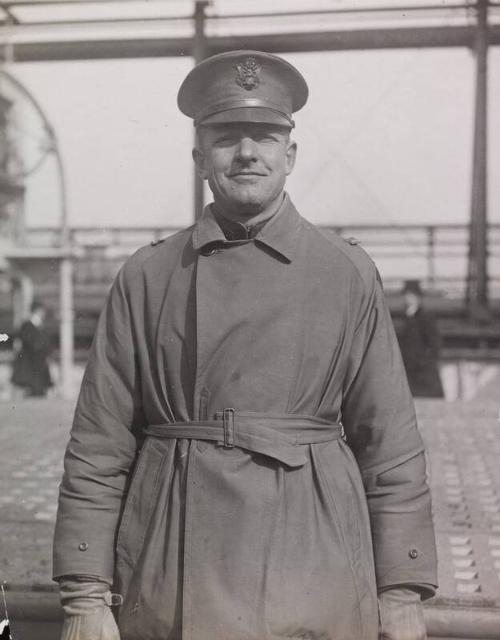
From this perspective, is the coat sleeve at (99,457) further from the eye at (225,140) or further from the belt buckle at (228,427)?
the eye at (225,140)

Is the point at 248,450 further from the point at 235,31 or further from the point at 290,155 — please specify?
the point at 235,31

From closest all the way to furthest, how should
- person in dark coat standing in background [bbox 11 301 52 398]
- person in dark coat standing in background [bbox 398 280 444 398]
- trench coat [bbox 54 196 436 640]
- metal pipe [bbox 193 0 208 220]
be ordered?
trench coat [bbox 54 196 436 640] < metal pipe [bbox 193 0 208 220] < person in dark coat standing in background [bbox 398 280 444 398] < person in dark coat standing in background [bbox 11 301 52 398]

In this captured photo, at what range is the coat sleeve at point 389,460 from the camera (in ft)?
6.02

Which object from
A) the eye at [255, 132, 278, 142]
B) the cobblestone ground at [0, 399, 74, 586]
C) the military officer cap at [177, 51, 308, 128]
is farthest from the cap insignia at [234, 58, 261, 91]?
the cobblestone ground at [0, 399, 74, 586]

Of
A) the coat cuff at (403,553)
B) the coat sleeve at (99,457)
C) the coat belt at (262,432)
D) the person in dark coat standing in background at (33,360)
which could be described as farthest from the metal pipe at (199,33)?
the coat cuff at (403,553)

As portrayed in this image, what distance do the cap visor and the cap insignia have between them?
65 millimetres

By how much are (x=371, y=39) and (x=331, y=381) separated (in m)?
5.95

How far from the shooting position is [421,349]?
8344 millimetres

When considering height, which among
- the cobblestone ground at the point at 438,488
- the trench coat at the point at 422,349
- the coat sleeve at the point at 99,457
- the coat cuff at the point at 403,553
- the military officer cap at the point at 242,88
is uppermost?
the military officer cap at the point at 242,88

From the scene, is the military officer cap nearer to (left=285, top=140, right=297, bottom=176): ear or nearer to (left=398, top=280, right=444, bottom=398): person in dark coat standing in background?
(left=285, top=140, right=297, bottom=176): ear

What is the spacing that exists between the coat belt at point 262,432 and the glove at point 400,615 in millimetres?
382

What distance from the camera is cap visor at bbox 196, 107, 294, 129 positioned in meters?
1.79

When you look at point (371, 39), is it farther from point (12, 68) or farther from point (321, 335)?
point (321, 335)

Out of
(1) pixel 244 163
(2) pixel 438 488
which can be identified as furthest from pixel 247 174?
(2) pixel 438 488
